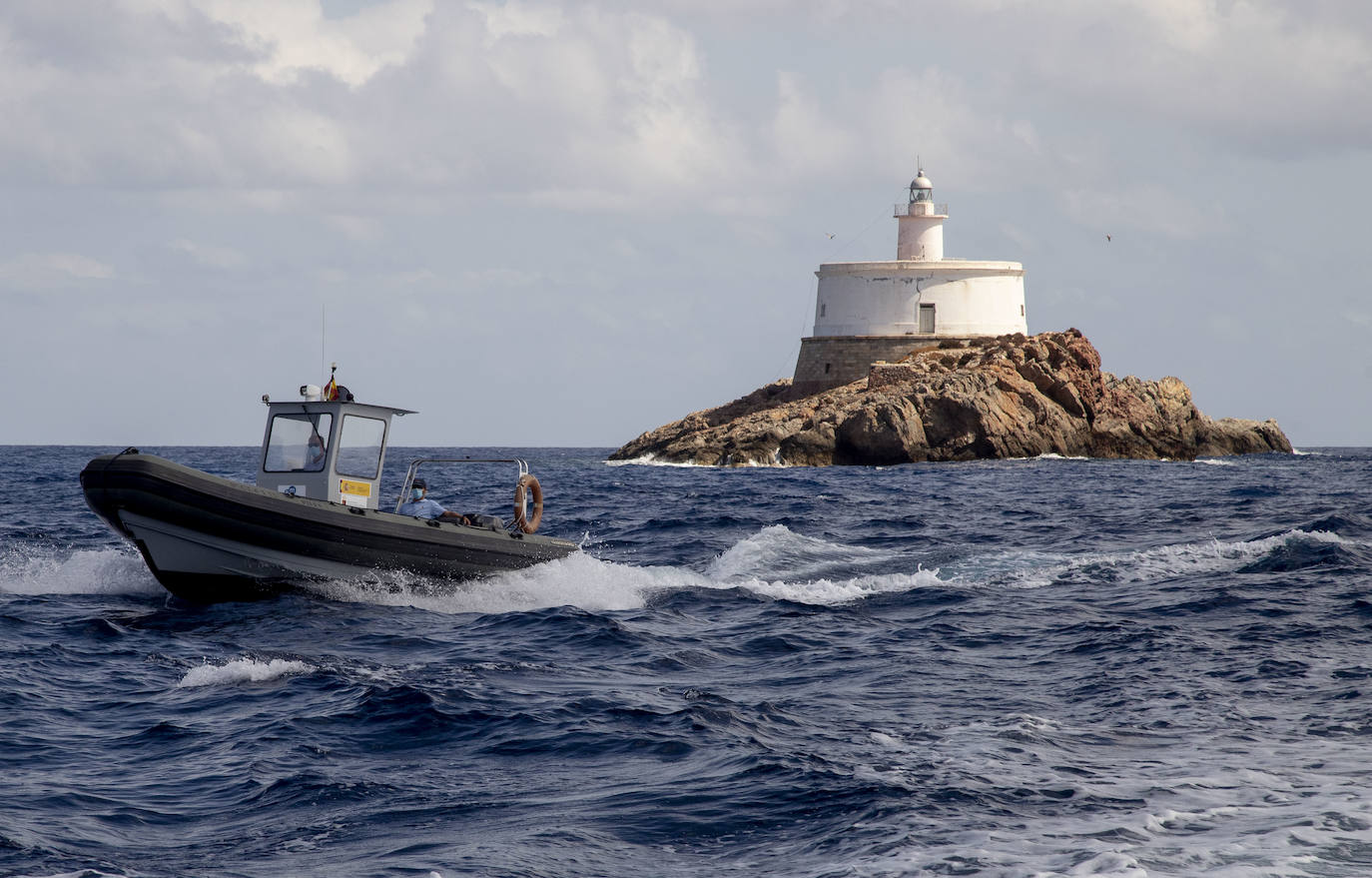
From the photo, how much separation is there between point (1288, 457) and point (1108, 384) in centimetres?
998

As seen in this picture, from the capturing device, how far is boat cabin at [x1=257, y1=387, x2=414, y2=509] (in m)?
13.9

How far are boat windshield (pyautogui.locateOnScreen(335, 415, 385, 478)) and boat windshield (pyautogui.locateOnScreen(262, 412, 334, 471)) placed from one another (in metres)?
0.18

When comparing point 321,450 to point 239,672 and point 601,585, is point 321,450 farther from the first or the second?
point 239,672

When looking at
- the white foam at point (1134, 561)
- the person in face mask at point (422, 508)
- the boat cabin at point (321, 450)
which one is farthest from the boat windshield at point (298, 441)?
the white foam at point (1134, 561)

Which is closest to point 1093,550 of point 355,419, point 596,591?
point 596,591

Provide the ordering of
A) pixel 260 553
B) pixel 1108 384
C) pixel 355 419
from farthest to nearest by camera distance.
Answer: pixel 1108 384 < pixel 355 419 < pixel 260 553

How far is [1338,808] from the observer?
6453 millimetres

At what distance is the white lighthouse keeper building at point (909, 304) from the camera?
5638 cm

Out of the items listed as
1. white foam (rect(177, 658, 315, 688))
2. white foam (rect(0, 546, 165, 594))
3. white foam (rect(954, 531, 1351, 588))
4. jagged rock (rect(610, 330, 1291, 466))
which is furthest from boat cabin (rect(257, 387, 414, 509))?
jagged rock (rect(610, 330, 1291, 466))

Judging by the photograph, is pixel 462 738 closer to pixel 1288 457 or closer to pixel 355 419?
pixel 355 419

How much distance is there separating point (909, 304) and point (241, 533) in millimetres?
46211

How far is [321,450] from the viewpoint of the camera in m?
13.9

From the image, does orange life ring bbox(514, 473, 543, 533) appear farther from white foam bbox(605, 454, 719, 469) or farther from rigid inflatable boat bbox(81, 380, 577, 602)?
white foam bbox(605, 454, 719, 469)

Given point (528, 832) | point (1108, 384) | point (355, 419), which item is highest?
point (1108, 384)
